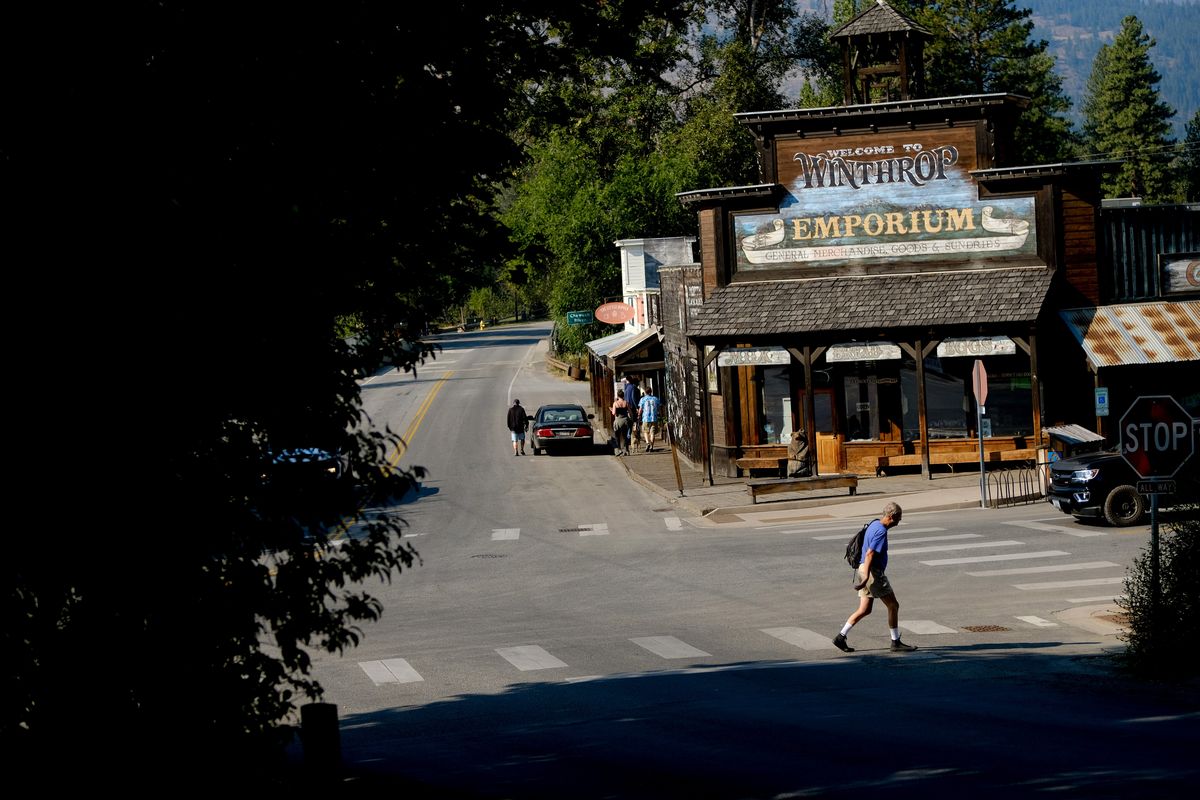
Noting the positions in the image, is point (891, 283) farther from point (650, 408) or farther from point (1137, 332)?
point (650, 408)

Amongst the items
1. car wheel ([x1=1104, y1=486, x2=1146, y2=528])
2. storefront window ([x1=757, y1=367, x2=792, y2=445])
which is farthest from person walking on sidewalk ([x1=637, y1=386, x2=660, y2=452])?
car wheel ([x1=1104, y1=486, x2=1146, y2=528])

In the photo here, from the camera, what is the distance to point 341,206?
8.53 metres

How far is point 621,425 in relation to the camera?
41.1 m

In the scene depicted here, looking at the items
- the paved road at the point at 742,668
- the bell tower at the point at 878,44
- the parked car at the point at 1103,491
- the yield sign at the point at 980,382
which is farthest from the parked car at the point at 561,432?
the parked car at the point at 1103,491

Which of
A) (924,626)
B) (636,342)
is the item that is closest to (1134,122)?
(636,342)

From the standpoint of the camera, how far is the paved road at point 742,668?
10.4 meters

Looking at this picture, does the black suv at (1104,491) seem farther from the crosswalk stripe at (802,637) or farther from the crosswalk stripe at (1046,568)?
the crosswalk stripe at (802,637)

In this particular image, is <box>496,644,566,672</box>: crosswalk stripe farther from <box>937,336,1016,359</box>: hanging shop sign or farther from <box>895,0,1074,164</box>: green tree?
<box>895,0,1074,164</box>: green tree

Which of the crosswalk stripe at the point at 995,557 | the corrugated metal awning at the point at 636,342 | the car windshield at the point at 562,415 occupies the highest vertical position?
the corrugated metal awning at the point at 636,342

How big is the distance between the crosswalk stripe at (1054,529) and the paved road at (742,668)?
13cm

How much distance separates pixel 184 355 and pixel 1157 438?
996 cm

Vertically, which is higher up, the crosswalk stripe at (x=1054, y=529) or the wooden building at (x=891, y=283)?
the wooden building at (x=891, y=283)

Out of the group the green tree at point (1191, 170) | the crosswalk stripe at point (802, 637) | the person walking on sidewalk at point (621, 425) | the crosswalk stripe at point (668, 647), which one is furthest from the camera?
the green tree at point (1191, 170)

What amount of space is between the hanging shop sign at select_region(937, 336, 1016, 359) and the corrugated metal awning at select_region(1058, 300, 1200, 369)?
1.68m
